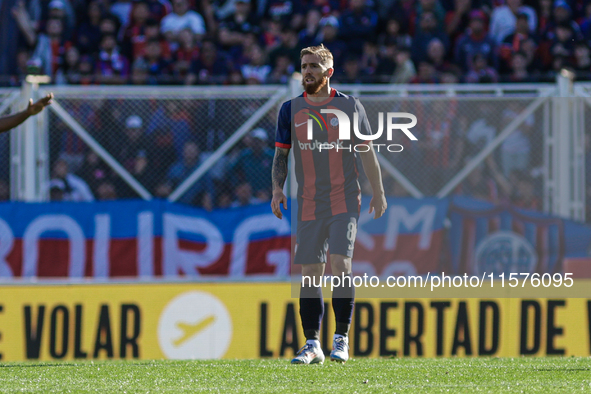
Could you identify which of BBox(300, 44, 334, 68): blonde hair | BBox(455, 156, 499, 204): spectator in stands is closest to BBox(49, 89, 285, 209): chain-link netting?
BBox(455, 156, 499, 204): spectator in stands

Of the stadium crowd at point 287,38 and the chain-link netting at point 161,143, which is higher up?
the stadium crowd at point 287,38

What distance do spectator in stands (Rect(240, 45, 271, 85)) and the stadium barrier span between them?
3.62m

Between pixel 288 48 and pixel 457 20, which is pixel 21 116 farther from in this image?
pixel 457 20

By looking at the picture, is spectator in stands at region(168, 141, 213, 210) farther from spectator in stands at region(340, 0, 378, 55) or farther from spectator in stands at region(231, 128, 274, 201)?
spectator in stands at region(340, 0, 378, 55)

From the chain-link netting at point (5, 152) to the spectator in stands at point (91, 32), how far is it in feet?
10.2

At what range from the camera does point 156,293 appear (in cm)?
766

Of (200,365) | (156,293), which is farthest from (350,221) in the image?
(156,293)

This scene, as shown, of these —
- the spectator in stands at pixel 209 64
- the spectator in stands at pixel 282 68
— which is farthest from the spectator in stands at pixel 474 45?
the spectator in stands at pixel 209 64

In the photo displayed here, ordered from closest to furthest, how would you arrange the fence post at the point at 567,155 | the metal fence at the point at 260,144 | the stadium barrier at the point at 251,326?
the stadium barrier at the point at 251,326 < the fence post at the point at 567,155 < the metal fence at the point at 260,144

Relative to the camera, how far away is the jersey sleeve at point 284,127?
18.6 feet

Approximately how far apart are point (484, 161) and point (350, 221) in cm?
332

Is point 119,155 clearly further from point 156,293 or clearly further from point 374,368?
point 374,368

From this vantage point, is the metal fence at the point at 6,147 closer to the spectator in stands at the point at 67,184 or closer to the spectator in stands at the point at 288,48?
the spectator in stands at the point at 67,184

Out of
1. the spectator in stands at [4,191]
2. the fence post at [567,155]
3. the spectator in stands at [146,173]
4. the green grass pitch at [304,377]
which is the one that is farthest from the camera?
the spectator in stands at [146,173]
